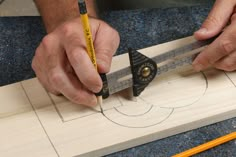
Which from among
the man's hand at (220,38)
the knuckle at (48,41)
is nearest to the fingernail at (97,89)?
the knuckle at (48,41)

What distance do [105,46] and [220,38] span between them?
0.95 feet

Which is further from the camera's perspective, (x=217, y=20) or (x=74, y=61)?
(x=217, y=20)

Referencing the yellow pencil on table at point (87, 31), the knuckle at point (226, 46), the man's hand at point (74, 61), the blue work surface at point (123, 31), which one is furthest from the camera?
the blue work surface at point (123, 31)

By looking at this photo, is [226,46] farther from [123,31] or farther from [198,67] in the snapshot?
[123,31]

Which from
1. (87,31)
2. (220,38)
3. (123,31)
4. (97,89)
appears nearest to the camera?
(87,31)

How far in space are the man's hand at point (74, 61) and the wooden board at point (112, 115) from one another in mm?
54

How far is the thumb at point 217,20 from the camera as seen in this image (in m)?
1.17

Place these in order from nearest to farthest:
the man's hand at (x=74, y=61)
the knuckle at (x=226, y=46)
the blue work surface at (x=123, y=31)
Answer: the man's hand at (x=74, y=61), the knuckle at (x=226, y=46), the blue work surface at (x=123, y=31)

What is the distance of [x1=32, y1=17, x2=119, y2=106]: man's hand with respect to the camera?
40.2 inches

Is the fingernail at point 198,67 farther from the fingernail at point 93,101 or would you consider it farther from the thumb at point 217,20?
the fingernail at point 93,101

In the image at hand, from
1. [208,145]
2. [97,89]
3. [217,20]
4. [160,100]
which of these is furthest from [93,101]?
A: [217,20]

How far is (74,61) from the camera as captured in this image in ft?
3.36

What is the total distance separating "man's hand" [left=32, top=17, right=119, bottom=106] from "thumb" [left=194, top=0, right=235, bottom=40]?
222 millimetres

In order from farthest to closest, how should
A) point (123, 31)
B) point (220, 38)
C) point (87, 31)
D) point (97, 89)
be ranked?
point (123, 31)
point (220, 38)
point (97, 89)
point (87, 31)
